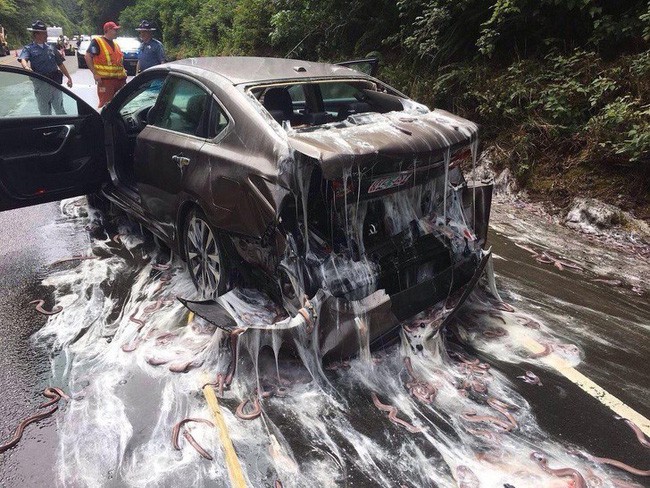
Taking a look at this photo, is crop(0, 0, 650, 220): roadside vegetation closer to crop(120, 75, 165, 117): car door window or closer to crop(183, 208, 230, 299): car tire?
crop(183, 208, 230, 299): car tire

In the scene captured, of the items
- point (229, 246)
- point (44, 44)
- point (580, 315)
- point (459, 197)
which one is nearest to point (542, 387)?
point (580, 315)

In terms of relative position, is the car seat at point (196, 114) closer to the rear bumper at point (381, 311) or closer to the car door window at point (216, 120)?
the car door window at point (216, 120)

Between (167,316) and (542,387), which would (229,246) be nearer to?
(167,316)

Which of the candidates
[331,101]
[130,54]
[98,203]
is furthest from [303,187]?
[130,54]

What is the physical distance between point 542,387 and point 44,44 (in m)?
9.09

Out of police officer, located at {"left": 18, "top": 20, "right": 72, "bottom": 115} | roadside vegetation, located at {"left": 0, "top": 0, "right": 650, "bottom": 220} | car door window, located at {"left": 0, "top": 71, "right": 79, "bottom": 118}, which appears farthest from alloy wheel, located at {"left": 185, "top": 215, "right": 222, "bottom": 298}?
police officer, located at {"left": 18, "top": 20, "right": 72, "bottom": 115}

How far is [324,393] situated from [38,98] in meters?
4.36

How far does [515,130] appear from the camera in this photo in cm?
701

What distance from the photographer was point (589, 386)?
3211mm

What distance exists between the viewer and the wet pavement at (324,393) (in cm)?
257

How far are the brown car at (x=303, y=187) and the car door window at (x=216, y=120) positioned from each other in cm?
1

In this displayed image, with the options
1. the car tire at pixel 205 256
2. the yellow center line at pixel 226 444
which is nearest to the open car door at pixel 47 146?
the car tire at pixel 205 256

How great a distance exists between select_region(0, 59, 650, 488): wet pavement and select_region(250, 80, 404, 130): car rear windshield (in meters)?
1.67

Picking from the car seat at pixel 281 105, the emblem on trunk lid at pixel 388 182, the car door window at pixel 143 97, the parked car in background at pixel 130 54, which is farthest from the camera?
the parked car in background at pixel 130 54
